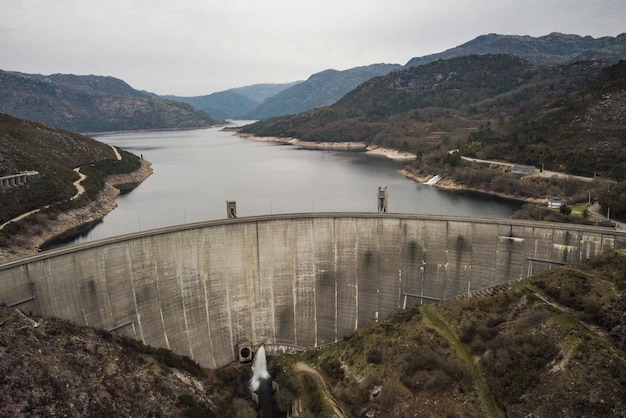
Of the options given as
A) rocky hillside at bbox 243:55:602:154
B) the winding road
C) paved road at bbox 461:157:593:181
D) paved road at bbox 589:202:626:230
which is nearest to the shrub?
paved road at bbox 589:202:626:230

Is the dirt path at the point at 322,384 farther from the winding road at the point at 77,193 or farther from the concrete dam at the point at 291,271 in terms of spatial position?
the winding road at the point at 77,193

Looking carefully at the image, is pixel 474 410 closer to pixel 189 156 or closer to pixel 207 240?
pixel 207 240

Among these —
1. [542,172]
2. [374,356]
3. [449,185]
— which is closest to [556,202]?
[542,172]

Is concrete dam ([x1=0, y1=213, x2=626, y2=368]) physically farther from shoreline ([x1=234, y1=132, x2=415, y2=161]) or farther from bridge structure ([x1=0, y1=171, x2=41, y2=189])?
shoreline ([x1=234, y1=132, x2=415, y2=161])

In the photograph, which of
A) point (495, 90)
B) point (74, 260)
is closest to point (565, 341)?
point (74, 260)

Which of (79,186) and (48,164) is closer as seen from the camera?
(48,164)

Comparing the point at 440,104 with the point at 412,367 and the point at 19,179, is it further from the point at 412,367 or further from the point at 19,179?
the point at 412,367

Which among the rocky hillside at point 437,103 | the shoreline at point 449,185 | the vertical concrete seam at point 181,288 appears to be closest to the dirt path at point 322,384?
the vertical concrete seam at point 181,288
